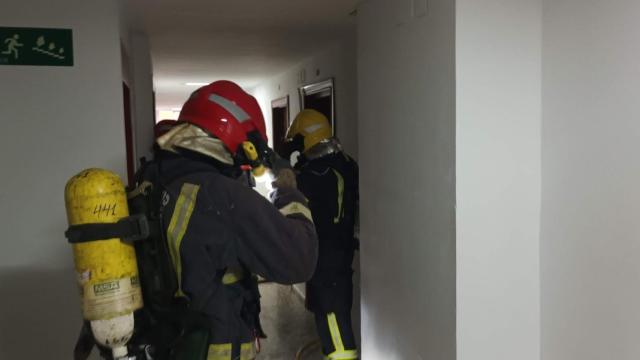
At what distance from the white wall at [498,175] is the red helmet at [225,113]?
28.7 inches

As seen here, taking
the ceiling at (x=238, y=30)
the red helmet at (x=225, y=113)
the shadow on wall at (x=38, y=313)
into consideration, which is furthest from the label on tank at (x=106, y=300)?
the ceiling at (x=238, y=30)

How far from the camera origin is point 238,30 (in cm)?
359

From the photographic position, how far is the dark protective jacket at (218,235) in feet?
4.99

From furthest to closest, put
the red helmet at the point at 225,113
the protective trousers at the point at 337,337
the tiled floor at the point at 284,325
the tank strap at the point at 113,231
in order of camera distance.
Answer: the tiled floor at the point at 284,325 → the protective trousers at the point at 337,337 → the red helmet at the point at 225,113 → the tank strap at the point at 113,231

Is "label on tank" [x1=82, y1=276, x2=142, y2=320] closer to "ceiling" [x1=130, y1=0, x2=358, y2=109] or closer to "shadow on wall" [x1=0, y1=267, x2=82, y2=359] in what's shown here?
"shadow on wall" [x1=0, y1=267, x2=82, y2=359]

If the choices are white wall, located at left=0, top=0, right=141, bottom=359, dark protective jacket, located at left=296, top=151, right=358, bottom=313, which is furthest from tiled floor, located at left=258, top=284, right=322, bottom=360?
white wall, located at left=0, top=0, right=141, bottom=359

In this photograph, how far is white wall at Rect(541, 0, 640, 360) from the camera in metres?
1.43

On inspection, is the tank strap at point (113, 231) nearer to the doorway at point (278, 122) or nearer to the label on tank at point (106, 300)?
the label on tank at point (106, 300)

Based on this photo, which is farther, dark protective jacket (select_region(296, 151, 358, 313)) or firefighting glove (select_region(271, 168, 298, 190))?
dark protective jacket (select_region(296, 151, 358, 313))

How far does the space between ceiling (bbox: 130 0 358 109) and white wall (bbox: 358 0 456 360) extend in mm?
592

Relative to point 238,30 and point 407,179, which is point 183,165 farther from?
point 238,30

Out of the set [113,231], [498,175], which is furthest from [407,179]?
[113,231]

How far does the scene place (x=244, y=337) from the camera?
1.71 meters

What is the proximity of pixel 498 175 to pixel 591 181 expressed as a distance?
31cm
